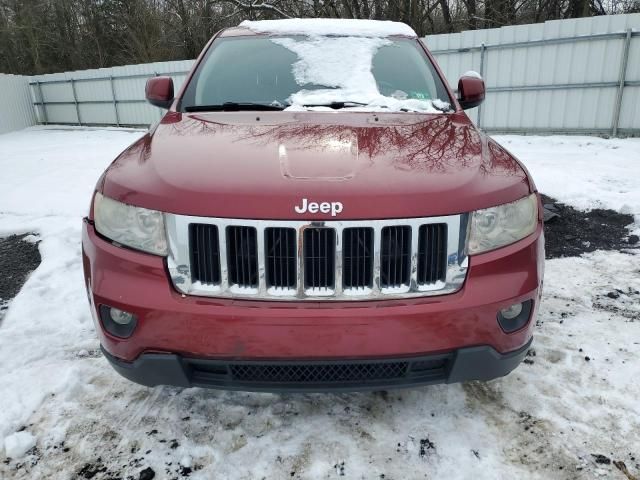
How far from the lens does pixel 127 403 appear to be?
224cm

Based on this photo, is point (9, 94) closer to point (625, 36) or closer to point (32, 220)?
point (32, 220)

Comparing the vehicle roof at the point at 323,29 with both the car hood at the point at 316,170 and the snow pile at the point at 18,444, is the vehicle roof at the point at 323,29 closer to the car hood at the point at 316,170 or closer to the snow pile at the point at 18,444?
the car hood at the point at 316,170

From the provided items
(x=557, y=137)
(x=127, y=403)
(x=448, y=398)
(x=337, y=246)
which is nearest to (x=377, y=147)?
(x=337, y=246)

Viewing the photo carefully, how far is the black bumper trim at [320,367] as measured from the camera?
5.78 feet

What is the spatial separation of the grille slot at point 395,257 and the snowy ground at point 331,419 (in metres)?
0.71

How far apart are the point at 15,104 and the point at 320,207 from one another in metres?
22.7

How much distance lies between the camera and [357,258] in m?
1.72

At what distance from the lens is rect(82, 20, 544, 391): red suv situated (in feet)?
5.53

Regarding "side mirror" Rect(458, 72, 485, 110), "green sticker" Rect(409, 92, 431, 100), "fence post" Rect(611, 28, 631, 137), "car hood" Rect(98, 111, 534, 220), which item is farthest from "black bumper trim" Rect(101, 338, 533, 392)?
"fence post" Rect(611, 28, 631, 137)

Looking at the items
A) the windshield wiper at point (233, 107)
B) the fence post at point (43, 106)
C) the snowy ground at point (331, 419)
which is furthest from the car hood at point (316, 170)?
the fence post at point (43, 106)

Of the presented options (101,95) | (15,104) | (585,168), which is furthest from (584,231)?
(15,104)

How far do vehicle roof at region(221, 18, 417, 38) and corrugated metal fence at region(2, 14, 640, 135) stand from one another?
8.49 metres

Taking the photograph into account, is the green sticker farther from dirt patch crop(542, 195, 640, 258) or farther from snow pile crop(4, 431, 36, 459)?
snow pile crop(4, 431, 36, 459)

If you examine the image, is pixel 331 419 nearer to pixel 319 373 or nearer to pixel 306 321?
pixel 319 373
